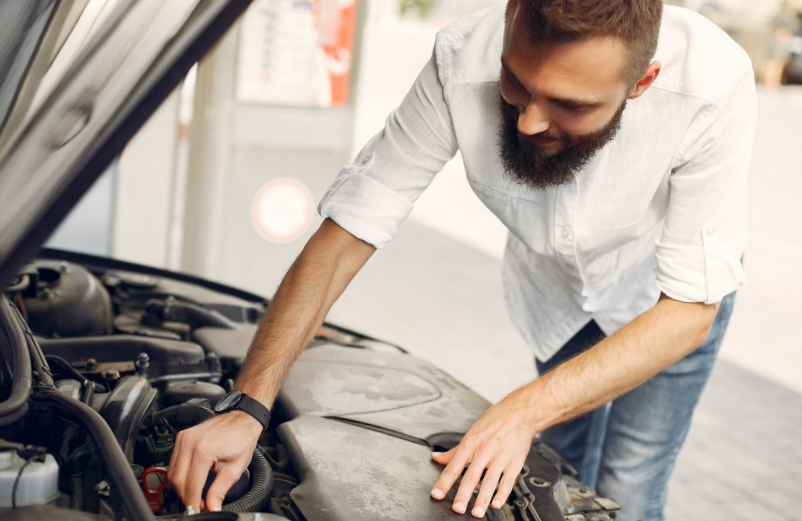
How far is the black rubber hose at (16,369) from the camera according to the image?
118 cm

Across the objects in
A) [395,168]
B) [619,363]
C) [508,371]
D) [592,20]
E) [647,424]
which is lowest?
→ [508,371]

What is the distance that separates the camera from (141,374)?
1.58 m

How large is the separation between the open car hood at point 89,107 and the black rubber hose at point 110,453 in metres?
0.32

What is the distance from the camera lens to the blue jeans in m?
2.08

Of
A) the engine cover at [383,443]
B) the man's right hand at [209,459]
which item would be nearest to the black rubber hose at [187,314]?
the engine cover at [383,443]

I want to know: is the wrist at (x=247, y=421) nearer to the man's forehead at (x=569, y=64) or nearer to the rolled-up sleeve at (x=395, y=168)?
the rolled-up sleeve at (x=395, y=168)

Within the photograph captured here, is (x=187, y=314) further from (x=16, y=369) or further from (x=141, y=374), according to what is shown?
(x=16, y=369)

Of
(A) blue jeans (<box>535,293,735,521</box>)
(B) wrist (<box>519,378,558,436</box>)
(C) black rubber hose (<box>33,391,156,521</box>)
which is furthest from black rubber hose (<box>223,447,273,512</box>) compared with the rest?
(A) blue jeans (<box>535,293,735,521</box>)

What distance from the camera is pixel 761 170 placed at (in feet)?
25.4

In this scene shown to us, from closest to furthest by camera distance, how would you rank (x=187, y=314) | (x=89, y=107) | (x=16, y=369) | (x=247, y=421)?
(x=89, y=107), (x=16, y=369), (x=247, y=421), (x=187, y=314)

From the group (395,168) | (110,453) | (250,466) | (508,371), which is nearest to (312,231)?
(508,371)

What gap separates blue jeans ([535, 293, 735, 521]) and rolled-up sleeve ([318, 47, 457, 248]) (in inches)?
23.5

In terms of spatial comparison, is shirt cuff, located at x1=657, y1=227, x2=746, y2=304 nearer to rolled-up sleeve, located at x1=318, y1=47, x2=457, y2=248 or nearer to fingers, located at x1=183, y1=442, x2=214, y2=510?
rolled-up sleeve, located at x1=318, y1=47, x2=457, y2=248

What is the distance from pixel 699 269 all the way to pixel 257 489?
786 mm
